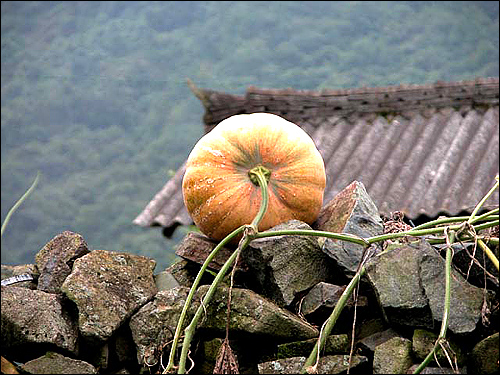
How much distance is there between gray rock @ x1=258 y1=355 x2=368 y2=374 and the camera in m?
2.29

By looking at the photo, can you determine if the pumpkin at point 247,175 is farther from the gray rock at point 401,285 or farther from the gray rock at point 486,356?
the gray rock at point 486,356

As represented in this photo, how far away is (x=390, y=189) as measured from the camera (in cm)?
875

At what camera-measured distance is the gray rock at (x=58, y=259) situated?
9.08 feet

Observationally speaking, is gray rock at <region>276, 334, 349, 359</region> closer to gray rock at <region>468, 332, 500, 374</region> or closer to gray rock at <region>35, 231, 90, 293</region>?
gray rock at <region>468, 332, 500, 374</region>

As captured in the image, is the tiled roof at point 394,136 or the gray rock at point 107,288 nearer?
the gray rock at point 107,288

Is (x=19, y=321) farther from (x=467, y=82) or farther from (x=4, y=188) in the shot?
(x=4, y=188)

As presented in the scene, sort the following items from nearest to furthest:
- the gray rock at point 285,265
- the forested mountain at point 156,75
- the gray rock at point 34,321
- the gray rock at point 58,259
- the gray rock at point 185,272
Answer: the gray rock at point 34,321
the gray rock at point 285,265
the gray rock at point 58,259
the gray rock at point 185,272
the forested mountain at point 156,75

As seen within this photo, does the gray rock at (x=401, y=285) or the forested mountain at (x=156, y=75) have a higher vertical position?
the gray rock at (x=401, y=285)

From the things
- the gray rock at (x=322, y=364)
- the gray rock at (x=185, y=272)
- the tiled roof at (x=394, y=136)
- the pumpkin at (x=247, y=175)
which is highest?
the pumpkin at (x=247, y=175)

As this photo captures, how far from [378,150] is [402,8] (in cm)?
3224

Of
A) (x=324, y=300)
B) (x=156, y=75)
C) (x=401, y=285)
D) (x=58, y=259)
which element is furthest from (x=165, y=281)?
(x=156, y=75)

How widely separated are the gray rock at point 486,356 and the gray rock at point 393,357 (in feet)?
0.60

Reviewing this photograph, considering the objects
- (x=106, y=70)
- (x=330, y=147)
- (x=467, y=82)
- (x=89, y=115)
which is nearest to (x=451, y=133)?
(x=467, y=82)

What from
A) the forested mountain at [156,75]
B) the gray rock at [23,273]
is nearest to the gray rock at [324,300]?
the gray rock at [23,273]
